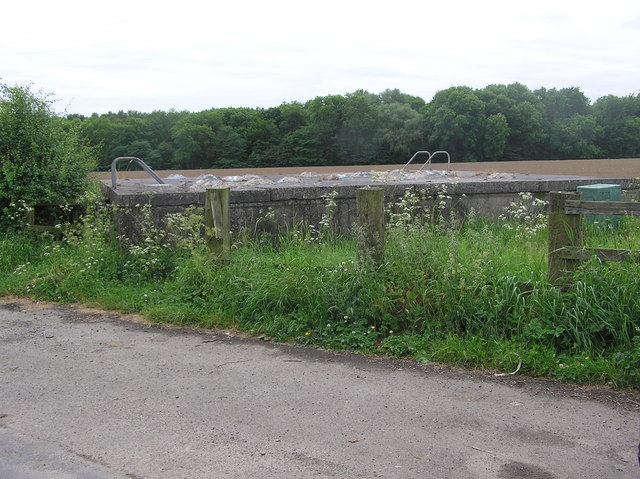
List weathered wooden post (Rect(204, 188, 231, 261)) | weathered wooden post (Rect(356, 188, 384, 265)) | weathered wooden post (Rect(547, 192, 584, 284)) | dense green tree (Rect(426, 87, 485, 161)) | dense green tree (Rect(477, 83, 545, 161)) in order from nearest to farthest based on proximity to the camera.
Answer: weathered wooden post (Rect(547, 192, 584, 284)) → weathered wooden post (Rect(356, 188, 384, 265)) → weathered wooden post (Rect(204, 188, 231, 261)) → dense green tree (Rect(426, 87, 485, 161)) → dense green tree (Rect(477, 83, 545, 161))

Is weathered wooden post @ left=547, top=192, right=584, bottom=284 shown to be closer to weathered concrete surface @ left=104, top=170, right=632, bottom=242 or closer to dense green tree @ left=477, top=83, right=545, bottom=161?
weathered concrete surface @ left=104, top=170, right=632, bottom=242

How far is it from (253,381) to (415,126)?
45865 mm

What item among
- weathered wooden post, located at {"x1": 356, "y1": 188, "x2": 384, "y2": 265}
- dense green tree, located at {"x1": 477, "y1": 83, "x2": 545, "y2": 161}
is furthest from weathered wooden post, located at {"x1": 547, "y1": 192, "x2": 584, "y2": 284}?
dense green tree, located at {"x1": 477, "y1": 83, "x2": 545, "y2": 161}

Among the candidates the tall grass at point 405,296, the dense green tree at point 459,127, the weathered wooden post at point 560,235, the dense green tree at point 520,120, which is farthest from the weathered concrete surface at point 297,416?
the dense green tree at point 520,120

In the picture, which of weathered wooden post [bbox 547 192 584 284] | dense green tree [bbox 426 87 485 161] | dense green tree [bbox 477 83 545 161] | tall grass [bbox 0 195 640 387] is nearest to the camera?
tall grass [bbox 0 195 640 387]

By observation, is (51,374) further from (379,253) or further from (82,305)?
(379,253)

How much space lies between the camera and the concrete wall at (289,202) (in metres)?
8.81

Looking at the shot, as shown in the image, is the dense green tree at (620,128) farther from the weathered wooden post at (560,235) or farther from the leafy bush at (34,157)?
the weathered wooden post at (560,235)

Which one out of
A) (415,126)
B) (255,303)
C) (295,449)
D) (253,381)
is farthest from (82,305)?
(415,126)

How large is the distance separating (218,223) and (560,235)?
3846 mm

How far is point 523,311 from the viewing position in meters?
5.32

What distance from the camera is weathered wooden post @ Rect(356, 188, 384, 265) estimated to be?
20.4 feet

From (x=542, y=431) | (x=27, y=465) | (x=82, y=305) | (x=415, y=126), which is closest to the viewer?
(x=27, y=465)

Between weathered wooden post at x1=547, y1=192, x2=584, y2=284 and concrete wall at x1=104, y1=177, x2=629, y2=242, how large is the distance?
3.70 metres
